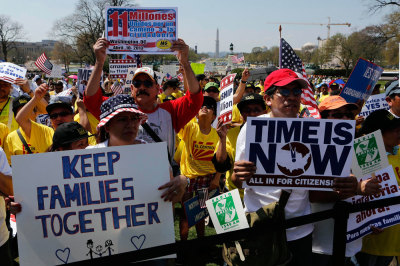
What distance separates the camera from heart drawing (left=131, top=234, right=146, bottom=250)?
226 centimetres

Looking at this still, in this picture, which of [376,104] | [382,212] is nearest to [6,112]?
[382,212]

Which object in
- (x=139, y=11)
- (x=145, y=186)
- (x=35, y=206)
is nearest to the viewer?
(x=35, y=206)

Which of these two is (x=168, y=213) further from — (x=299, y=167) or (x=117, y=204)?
(x=299, y=167)

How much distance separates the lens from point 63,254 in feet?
7.13

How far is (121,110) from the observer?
8.20 ft

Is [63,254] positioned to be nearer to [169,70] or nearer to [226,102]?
[226,102]

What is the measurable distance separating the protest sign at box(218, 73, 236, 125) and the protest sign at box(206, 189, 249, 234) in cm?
81

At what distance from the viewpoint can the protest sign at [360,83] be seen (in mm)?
4812

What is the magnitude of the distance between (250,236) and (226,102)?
2.09 m

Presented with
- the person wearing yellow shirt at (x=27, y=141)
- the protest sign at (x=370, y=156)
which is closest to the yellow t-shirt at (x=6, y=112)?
the person wearing yellow shirt at (x=27, y=141)

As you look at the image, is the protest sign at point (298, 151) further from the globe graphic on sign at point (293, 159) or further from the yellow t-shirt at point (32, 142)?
the yellow t-shirt at point (32, 142)

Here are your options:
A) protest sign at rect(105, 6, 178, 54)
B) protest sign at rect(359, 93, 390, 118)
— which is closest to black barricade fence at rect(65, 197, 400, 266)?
protest sign at rect(105, 6, 178, 54)

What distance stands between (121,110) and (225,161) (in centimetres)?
97

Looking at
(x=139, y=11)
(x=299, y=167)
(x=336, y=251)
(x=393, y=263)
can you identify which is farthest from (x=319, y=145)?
(x=139, y=11)
